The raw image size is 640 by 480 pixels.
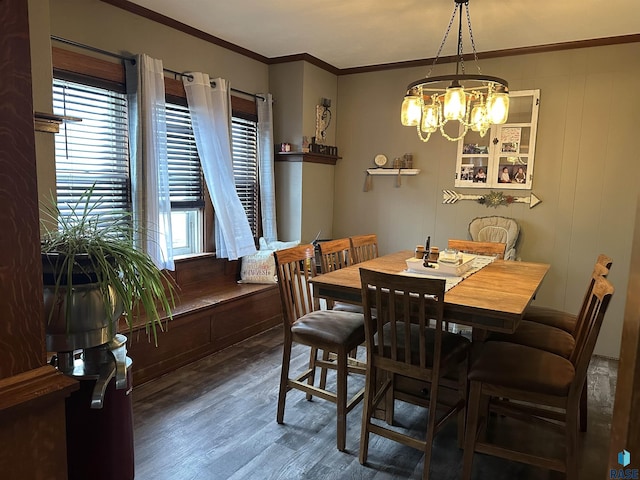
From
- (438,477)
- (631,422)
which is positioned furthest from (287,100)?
(631,422)

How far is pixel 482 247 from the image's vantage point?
3600 millimetres

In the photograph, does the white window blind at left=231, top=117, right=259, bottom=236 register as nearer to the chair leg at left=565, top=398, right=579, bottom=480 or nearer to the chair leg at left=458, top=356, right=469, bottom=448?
the chair leg at left=458, top=356, right=469, bottom=448

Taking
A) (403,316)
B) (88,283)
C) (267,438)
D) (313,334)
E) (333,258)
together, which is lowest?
(267,438)

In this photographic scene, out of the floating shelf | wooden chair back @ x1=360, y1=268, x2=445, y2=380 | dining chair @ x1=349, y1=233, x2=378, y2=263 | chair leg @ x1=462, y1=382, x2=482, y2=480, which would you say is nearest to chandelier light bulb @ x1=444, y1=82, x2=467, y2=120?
wooden chair back @ x1=360, y1=268, x2=445, y2=380

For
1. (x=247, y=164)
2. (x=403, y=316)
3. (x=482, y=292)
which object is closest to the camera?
(x=403, y=316)

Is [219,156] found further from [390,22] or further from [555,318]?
[555,318]

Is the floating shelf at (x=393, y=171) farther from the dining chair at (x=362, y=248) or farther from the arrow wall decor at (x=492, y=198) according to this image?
the dining chair at (x=362, y=248)

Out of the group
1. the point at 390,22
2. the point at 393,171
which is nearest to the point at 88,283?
the point at 390,22

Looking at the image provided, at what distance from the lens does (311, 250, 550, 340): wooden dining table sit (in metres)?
2.01

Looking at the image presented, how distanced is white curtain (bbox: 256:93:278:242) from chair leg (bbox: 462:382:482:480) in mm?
2793

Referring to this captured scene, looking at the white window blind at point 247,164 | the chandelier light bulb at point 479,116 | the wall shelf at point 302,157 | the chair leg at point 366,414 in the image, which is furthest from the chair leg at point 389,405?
the wall shelf at point 302,157

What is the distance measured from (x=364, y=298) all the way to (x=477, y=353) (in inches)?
24.3

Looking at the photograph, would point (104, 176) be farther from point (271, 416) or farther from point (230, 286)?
point (271, 416)

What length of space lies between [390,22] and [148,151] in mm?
2029
